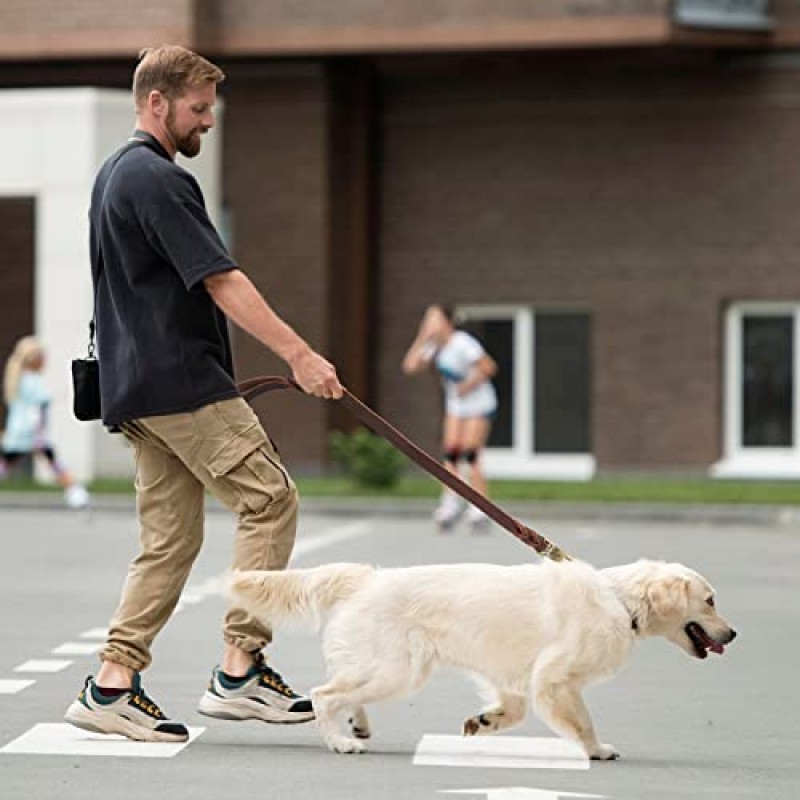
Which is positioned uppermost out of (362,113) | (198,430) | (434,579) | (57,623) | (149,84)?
(362,113)

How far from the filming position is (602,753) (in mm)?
7957

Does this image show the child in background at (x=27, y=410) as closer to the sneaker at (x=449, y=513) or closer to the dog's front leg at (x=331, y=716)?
the sneaker at (x=449, y=513)

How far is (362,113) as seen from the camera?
106ft

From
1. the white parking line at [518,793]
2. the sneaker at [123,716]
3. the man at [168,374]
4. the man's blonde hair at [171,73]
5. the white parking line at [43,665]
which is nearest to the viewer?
the white parking line at [518,793]

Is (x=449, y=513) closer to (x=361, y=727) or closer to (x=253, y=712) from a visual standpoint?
(x=253, y=712)

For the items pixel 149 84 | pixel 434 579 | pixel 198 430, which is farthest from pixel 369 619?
pixel 149 84

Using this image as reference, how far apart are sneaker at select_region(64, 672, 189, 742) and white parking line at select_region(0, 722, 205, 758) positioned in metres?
0.04

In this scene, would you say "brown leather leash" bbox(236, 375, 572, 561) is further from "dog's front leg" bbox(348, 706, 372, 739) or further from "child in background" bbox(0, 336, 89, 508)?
"child in background" bbox(0, 336, 89, 508)

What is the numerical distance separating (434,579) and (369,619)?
268mm

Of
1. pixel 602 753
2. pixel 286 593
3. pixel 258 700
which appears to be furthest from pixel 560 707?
pixel 258 700

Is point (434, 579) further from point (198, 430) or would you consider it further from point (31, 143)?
point (31, 143)

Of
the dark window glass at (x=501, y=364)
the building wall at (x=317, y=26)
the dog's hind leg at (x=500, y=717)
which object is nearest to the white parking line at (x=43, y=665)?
the dog's hind leg at (x=500, y=717)

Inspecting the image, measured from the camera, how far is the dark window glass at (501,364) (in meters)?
32.8

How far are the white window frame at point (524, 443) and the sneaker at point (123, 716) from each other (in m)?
24.2
